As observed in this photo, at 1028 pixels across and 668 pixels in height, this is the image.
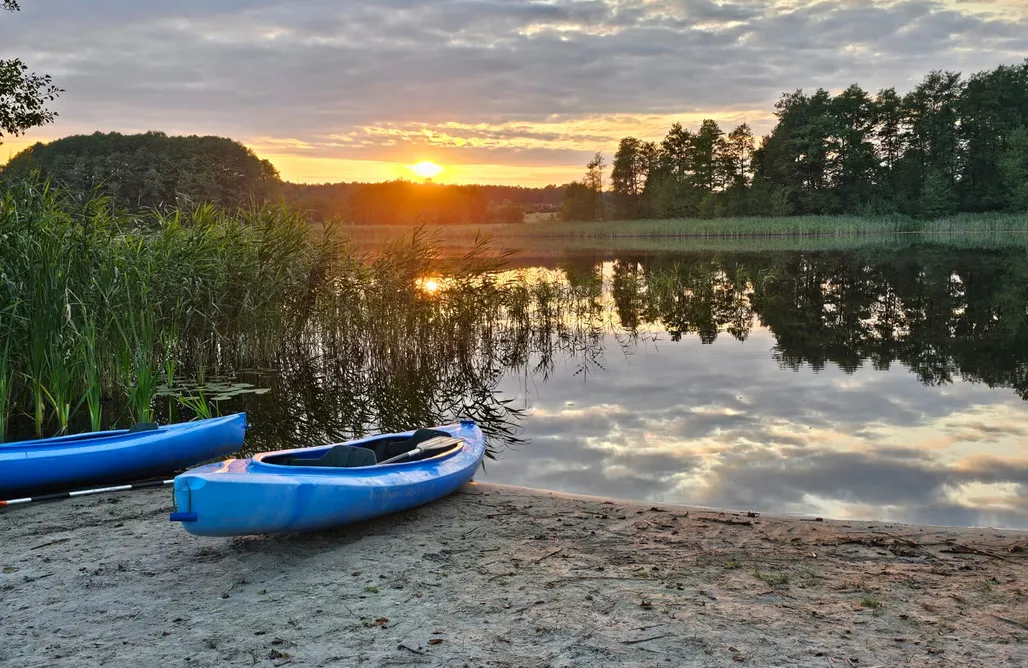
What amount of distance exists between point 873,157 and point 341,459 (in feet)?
208

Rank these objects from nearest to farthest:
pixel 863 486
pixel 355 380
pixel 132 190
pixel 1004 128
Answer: pixel 863 486 < pixel 355 380 < pixel 132 190 < pixel 1004 128

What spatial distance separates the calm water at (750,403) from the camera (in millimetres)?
6152

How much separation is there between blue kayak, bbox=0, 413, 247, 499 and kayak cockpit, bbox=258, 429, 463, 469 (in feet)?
5.05

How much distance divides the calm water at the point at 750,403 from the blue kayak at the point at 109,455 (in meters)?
1.36

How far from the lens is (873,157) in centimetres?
5928

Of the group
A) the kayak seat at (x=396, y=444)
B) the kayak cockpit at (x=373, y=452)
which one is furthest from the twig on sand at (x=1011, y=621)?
the kayak seat at (x=396, y=444)

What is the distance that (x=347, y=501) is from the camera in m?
4.43

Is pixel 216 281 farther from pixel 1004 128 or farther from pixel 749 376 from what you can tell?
pixel 1004 128

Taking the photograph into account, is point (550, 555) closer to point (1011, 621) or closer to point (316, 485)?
point (316, 485)

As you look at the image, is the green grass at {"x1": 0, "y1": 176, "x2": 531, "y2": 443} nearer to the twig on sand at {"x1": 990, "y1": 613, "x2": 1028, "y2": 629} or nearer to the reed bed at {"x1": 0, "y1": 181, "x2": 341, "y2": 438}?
the reed bed at {"x1": 0, "y1": 181, "x2": 341, "y2": 438}

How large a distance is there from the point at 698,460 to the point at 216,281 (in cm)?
610

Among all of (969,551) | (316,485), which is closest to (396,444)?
(316,485)

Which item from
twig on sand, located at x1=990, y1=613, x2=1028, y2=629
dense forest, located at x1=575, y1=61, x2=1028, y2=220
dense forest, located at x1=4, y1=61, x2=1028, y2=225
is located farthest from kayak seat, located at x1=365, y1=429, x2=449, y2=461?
dense forest, located at x1=575, y1=61, x2=1028, y2=220

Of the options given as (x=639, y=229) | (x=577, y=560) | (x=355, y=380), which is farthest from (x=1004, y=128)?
(x=577, y=560)
